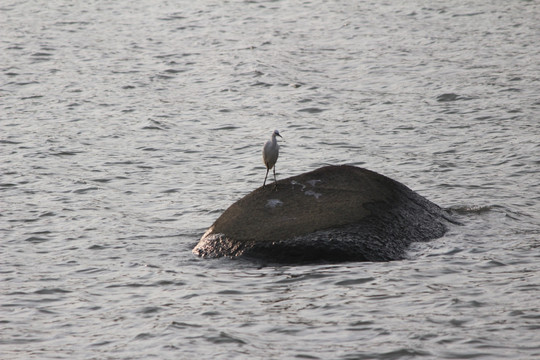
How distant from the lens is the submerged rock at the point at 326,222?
9.70m

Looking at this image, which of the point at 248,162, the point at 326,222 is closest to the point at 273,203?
the point at 326,222

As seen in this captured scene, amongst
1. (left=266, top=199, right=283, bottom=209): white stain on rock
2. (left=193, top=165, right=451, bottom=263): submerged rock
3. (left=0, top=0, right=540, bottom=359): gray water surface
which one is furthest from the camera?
(left=266, top=199, right=283, bottom=209): white stain on rock

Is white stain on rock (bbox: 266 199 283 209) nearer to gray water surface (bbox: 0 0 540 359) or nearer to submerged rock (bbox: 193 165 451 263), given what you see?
submerged rock (bbox: 193 165 451 263)

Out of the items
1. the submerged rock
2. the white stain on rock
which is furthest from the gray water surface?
the white stain on rock

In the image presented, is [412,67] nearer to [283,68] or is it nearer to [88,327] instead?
[283,68]

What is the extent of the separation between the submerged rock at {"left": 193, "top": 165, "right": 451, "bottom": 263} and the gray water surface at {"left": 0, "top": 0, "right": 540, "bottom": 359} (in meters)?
0.21

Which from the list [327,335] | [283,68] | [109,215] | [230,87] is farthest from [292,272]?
[283,68]

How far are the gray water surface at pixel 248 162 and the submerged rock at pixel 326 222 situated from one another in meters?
0.21

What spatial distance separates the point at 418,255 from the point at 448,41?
586 inches

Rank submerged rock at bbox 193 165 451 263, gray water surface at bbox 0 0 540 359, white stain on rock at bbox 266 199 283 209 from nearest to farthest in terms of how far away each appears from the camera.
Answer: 1. gray water surface at bbox 0 0 540 359
2. submerged rock at bbox 193 165 451 263
3. white stain on rock at bbox 266 199 283 209

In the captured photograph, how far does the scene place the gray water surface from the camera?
8.45m

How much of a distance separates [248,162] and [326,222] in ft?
19.8

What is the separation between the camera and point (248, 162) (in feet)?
51.1

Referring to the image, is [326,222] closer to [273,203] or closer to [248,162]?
[273,203]
